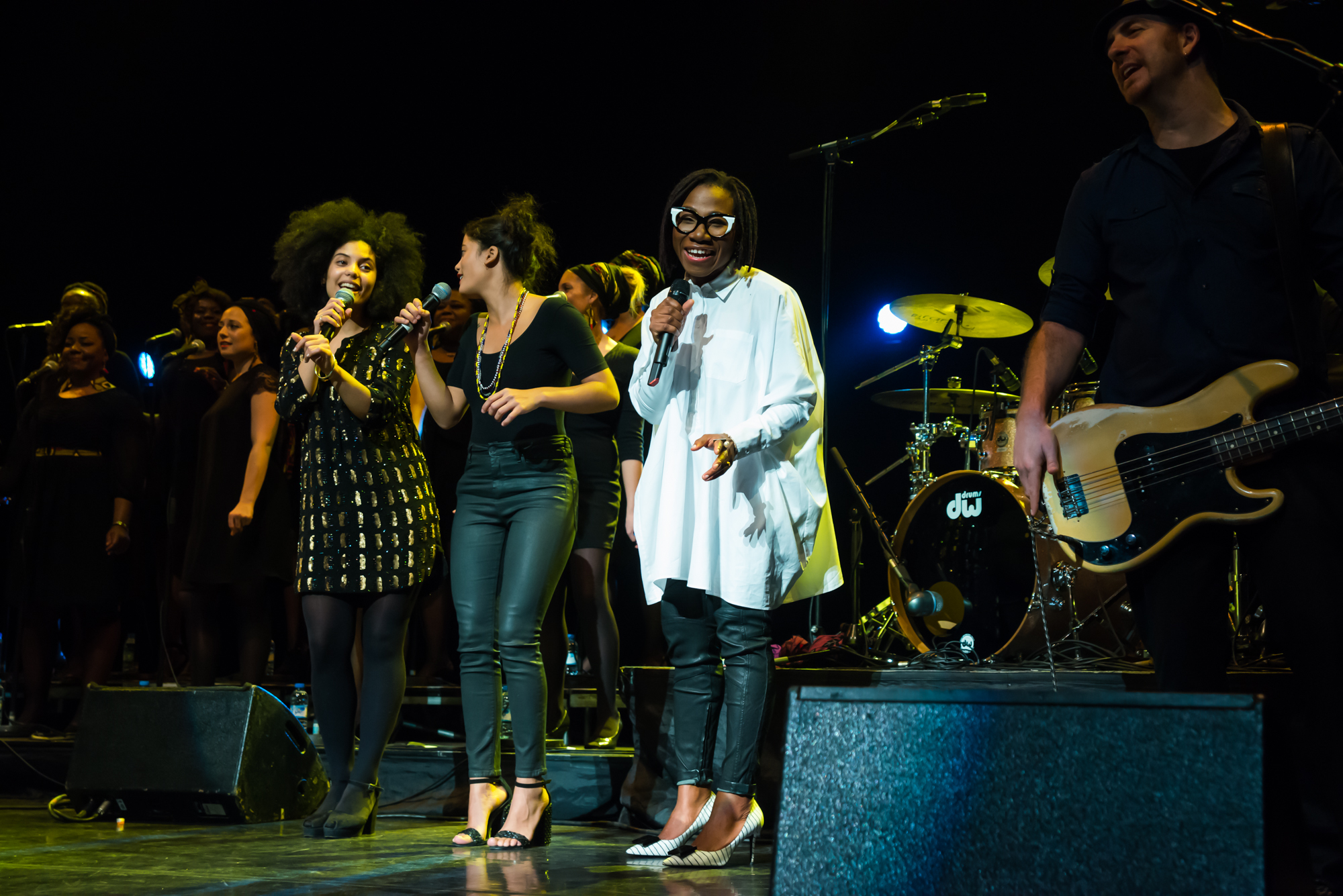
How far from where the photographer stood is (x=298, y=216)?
3.88 m

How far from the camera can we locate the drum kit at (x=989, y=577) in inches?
187

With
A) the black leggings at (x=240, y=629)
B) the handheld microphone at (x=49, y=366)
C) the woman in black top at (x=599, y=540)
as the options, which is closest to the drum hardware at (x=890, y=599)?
the woman in black top at (x=599, y=540)

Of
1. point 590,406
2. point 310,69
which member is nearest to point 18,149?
point 310,69

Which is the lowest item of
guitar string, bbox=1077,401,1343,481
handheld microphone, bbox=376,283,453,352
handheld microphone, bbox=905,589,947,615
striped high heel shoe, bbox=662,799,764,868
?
striped high heel shoe, bbox=662,799,764,868

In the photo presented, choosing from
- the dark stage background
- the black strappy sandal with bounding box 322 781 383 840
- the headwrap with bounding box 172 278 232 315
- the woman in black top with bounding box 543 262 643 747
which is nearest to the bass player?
the woman in black top with bounding box 543 262 643 747

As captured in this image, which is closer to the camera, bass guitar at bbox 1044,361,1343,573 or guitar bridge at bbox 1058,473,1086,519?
bass guitar at bbox 1044,361,1343,573

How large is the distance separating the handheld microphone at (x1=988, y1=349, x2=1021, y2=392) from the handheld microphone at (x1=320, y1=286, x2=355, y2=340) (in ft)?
10.9

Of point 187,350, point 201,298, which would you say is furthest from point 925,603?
point 201,298

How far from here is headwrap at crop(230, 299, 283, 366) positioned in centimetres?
482

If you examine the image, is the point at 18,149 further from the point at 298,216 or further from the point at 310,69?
the point at 298,216

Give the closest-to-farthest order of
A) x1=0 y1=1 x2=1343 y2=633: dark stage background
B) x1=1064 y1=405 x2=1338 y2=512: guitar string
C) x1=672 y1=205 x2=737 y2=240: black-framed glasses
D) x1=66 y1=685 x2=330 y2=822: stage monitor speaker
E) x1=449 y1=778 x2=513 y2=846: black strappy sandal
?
x1=1064 y1=405 x2=1338 y2=512: guitar string, x1=672 y1=205 x2=737 y2=240: black-framed glasses, x1=449 y1=778 x2=513 y2=846: black strappy sandal, x1=66 y1=685 x2=330 y2=822: stage monitor speaker, x1=0 y1=1 x2=1343 y2=633: dark stage background

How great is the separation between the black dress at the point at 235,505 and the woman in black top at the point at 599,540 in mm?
1219

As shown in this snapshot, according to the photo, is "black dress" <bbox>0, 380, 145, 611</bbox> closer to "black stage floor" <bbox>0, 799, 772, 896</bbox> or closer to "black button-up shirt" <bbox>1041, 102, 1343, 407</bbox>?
"black stage floor" <bbox>0, 799, 772, 896</bbox>

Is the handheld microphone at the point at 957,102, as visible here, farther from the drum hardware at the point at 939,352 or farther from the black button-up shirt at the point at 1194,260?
the black button-up shirt at the point at 1194,260
